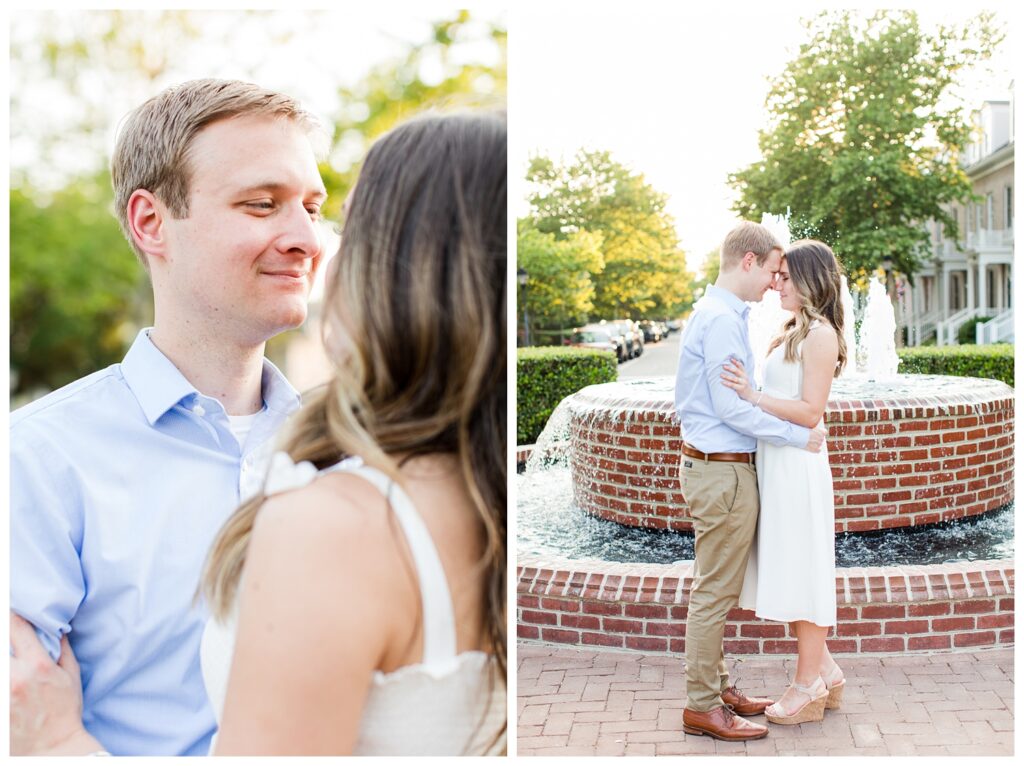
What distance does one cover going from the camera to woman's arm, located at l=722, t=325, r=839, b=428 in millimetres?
3043

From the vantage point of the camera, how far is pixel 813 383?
3059 millimetres

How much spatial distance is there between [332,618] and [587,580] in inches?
96.2

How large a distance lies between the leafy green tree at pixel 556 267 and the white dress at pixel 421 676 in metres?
13.9

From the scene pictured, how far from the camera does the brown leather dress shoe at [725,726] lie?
3072 mm

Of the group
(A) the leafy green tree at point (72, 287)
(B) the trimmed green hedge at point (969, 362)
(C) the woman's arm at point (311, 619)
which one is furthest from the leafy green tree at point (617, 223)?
(C) the woman's arm at point (311, 619)

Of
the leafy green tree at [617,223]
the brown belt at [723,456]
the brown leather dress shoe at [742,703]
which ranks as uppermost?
the leafy green tree at [617,223]

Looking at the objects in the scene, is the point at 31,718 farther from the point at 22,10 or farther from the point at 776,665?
the point at 776,665

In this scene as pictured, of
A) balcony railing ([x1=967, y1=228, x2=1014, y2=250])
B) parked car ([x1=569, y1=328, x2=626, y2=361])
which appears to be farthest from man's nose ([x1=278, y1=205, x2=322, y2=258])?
parked car ([x1=569, y1=328, x2=626, y2=361])

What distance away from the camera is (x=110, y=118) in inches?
117

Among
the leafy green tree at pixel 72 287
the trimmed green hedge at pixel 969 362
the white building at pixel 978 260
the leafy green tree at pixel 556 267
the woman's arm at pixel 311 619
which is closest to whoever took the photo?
the woman's arm at pixel 311 619

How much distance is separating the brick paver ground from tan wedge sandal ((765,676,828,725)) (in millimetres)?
28

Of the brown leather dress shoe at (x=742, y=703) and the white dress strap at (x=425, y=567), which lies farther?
the brown leather dress shoe at (x=742, y=703)

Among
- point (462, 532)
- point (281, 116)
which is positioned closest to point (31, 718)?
point (462, 532)

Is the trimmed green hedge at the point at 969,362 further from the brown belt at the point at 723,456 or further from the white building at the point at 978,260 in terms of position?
the brown belt at the point at 723,456
